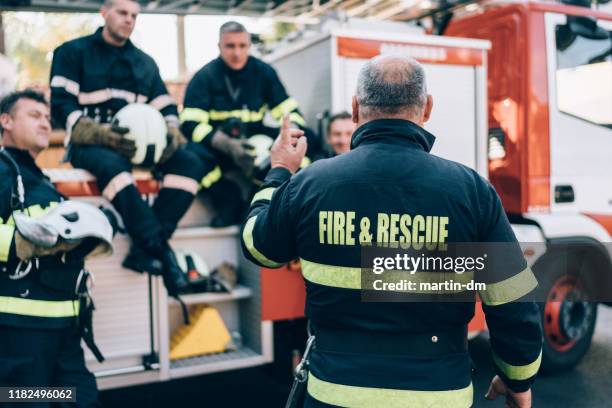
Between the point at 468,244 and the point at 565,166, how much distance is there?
9.85 feet

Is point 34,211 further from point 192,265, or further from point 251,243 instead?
point 251,243

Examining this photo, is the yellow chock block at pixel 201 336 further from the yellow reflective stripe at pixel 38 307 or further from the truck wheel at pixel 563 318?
the truck wheel at pixel 563 318

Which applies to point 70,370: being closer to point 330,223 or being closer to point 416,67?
point 330,223

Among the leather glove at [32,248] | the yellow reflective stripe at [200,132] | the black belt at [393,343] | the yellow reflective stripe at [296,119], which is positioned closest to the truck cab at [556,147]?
the yellow reflective stripe at [296,119]

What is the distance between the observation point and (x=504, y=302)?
186cm

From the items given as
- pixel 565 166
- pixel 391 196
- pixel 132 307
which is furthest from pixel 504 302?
pixel 565 166

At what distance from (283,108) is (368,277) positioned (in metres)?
2.59

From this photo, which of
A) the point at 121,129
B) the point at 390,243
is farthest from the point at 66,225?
the point at 390,243

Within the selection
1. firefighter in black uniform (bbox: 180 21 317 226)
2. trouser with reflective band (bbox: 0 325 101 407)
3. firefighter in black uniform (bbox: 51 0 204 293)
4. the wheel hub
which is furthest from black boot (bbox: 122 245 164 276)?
the wheel hub

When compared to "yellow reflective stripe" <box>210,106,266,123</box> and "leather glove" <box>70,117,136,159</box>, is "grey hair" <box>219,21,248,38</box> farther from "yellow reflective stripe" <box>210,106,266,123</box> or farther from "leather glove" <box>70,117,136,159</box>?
"leather glove" <box>70,117,136,159</box>

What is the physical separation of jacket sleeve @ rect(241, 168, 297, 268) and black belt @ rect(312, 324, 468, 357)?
29cm

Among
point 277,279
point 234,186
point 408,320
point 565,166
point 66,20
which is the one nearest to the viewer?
point 408,320

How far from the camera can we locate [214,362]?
357cm

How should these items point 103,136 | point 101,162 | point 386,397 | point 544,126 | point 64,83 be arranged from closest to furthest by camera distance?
point 386,397
point 101,162
point 103,136
point 64,83
point 544,126
